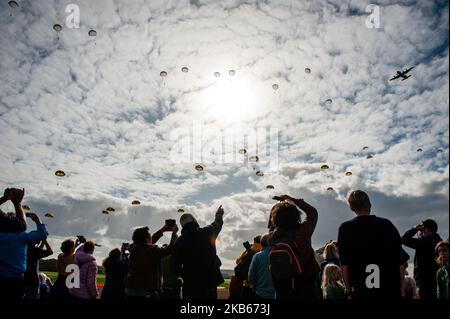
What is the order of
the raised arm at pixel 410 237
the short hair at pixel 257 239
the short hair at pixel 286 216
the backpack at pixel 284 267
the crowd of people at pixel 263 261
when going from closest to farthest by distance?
the backpack at pixel 284 267, the crowd of people at pixel 263 261, the short hair at pixel 286 216, the raised arm at pixel 410 237, the short hair at pixel 257 239

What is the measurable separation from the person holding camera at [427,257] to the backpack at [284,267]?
13.4 feet

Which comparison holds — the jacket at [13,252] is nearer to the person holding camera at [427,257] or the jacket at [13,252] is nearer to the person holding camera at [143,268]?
the person holding camera at [143,268]

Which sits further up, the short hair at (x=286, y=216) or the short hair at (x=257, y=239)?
the short hair at (x=286, y=216)

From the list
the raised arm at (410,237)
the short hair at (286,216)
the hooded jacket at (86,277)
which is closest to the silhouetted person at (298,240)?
the short hair at (286,216)

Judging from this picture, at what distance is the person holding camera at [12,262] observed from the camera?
490 cm

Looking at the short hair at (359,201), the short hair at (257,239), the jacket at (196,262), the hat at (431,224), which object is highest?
the short hair at (359,201)

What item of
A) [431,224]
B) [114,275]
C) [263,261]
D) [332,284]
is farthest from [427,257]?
[114,275]

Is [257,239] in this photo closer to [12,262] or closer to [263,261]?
[263,261]

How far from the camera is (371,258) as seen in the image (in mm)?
4316

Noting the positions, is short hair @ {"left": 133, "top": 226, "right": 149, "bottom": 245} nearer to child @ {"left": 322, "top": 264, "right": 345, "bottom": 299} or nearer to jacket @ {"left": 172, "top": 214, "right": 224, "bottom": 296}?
jacket @ {"left": 172, "top": 214, "right": 224, "bottom": 296}

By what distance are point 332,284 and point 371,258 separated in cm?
313

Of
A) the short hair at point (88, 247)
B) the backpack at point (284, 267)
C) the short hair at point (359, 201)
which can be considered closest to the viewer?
the backpack at point (284, 267)
